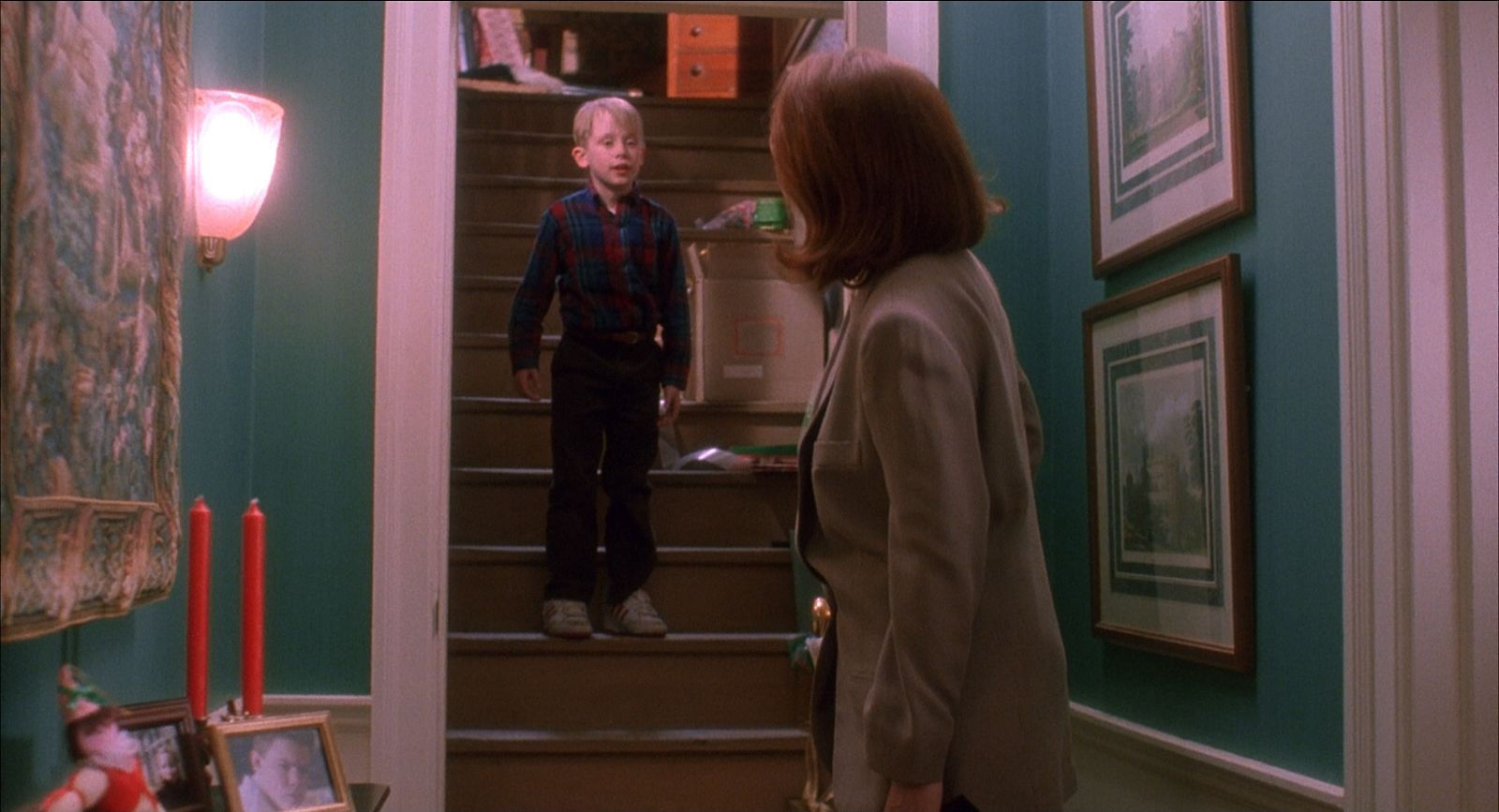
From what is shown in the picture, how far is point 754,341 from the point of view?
170 inches

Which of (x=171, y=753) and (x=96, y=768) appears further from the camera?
(x=171, y=753)

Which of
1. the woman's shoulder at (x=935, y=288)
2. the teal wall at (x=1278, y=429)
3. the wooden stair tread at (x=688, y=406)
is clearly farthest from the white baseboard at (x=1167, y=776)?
the wooden stair tread at (x=688, y=406)

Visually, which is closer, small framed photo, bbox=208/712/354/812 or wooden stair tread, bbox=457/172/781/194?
small framed photo, bbox=208/712/354/812

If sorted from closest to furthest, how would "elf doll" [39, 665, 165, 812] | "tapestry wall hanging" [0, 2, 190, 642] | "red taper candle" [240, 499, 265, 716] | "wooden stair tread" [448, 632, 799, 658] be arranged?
"elf doll" [39, 665, 165, 812] → "tapestry wall hanging" [0, 2, 190, 642] → "red taper candle" [240, 499, 265, 716] → "wooden stair tread" [448, 632, 799, 658]

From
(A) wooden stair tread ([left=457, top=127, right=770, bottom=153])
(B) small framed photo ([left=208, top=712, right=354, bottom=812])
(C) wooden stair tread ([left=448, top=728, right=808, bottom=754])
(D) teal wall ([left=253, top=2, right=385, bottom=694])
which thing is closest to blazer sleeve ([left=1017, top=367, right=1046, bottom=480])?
(B) small framed photo ([left=208, top=712, right=354, bottom=812])

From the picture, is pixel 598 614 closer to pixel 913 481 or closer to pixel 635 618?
pixel 635 618

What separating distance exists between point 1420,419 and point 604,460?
7.43ft

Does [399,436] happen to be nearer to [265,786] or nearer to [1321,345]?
[265,786]

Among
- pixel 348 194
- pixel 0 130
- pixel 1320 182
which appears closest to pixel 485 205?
pixel 348 194

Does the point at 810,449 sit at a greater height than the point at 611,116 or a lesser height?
lesser

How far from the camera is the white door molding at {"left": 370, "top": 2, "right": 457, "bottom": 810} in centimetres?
275

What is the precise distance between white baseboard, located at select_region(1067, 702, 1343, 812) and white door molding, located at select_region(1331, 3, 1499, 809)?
18 cm

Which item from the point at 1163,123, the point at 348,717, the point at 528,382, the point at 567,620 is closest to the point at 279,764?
the point at 348,717

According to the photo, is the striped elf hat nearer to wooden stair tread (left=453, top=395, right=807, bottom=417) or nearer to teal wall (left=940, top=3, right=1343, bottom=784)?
teal wall (left=940, top=3, right=1343, bottom=784)
